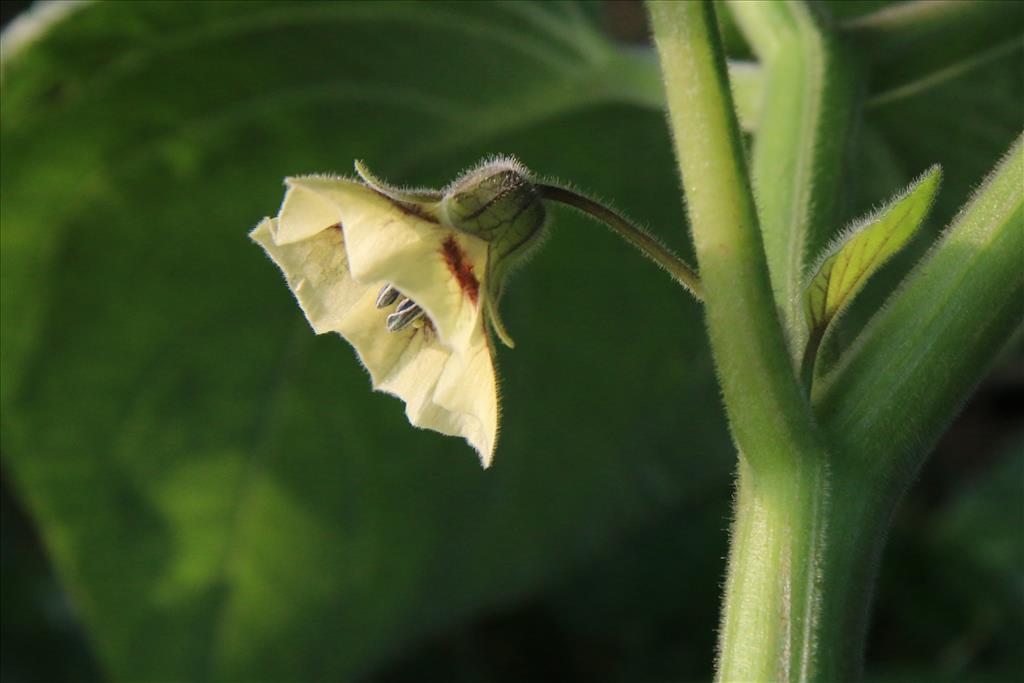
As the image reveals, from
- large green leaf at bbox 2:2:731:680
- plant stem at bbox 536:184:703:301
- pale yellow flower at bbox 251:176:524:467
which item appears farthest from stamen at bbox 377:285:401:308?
large green leaf at bbox 2:2:731:680

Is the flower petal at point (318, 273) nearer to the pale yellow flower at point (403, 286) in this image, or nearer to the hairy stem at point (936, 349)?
the pale yellow flower at point (403, 286)

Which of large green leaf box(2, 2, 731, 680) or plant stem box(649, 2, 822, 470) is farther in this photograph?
large green leaf box(2, 2, 731, 680)

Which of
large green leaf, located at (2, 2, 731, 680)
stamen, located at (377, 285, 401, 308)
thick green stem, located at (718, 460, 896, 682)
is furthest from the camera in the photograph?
large green leaf, located at (2, 2, 731, 680)

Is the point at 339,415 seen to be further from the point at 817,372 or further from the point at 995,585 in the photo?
the point at 995,585

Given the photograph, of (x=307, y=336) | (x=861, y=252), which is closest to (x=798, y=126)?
(x=861, y=252)

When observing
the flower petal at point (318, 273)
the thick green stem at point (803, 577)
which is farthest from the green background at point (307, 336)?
the thick green stem at point (803, 577)

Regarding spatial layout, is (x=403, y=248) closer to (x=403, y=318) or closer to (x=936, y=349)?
(x=403, y=318)

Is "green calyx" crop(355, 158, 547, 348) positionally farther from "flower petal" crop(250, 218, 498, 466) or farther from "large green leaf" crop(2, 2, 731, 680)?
"large green leaf" crop(2, 2, 731, 680)
